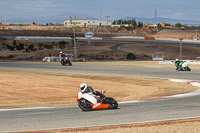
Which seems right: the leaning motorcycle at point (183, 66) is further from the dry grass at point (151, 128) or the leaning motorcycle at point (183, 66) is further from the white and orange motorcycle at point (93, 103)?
the dry grass at point (151, 128)

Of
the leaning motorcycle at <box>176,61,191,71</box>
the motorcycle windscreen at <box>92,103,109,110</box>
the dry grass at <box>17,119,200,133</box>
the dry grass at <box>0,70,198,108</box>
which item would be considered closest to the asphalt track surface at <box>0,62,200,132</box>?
the motorcycle windscreen at <box>92,103,109,110</box>

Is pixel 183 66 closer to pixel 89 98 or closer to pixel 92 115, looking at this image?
pixel 89 98

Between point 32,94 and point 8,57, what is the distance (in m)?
59.8

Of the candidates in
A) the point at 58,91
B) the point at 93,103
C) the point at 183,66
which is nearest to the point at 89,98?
the point at 93,103

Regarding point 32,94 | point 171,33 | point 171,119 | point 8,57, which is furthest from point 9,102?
point 171,33

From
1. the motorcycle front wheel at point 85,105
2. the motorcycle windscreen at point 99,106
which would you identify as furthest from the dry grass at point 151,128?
the motorcycle front wheel at point 85,105

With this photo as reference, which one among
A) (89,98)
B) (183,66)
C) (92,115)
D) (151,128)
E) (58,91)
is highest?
(89,98)

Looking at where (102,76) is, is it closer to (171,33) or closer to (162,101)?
(162,101)

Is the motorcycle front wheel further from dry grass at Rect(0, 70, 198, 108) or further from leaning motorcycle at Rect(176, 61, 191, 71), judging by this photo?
leaning motorcycle at Rect(176, 61, 191, 71)

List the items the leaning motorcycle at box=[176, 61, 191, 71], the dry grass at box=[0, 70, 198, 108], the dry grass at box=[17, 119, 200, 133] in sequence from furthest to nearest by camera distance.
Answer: the leaning motorcycle at box=[176, 61, 191, 71] → the dry grass at box=[0, 70, 198, 108] → the dry grass at box=[17, 119, 200, 133]

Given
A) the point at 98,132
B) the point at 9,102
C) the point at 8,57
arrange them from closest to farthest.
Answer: the point at 98,132, the point at 9,102, the point at 8,57

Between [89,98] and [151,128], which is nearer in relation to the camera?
[151,128]

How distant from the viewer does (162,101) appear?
59.5ft

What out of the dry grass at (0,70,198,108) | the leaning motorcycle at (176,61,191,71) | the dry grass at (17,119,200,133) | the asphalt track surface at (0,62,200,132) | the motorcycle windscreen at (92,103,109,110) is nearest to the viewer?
the dry grass at (17,119,200,133)
